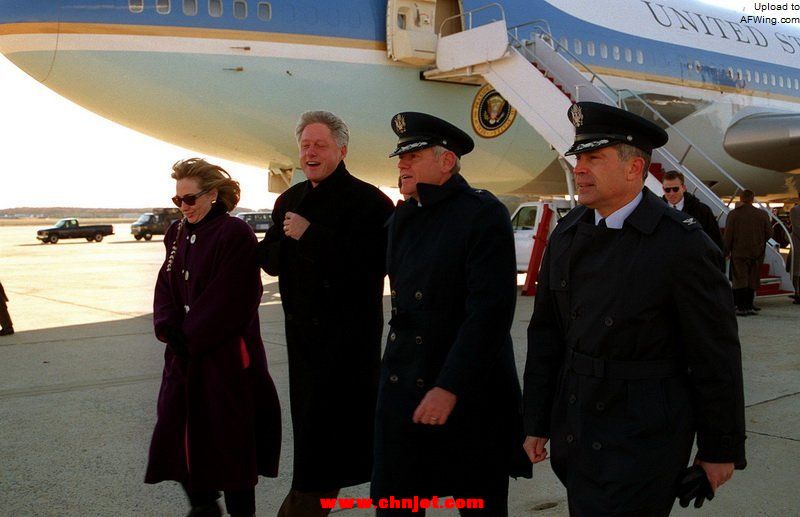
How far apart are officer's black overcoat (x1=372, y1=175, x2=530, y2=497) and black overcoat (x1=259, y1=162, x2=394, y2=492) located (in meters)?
0.44

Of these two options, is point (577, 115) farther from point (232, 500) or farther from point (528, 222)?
point (528, 222)

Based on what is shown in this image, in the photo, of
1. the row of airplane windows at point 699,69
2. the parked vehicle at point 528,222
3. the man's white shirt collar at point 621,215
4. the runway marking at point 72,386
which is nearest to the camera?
the man's white shirt collar at point 621,215

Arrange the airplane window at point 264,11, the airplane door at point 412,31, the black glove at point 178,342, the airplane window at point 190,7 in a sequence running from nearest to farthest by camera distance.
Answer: the black glove at point 178,342 → the airplane window at point 190,7 → the airplane window at point 264,11 → the airplane door at point 412,31

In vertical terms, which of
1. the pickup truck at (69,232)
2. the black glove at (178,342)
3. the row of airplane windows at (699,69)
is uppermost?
the row of airplane windows at (699,69)

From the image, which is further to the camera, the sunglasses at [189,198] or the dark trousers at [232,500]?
the sunglasses at [189,198]

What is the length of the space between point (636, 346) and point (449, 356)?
62cm

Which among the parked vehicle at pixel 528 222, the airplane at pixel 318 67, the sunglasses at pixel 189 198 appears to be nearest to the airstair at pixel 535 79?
the airplane at pixel 318 67

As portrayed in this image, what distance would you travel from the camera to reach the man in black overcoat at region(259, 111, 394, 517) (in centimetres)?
321

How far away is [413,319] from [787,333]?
7.16 meters

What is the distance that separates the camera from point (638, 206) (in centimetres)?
234

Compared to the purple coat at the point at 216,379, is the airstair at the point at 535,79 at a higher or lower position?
higher

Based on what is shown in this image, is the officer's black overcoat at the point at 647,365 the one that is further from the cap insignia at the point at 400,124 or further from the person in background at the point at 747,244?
the person in background at the point at 747,244

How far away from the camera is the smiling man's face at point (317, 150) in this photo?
3.28 metres

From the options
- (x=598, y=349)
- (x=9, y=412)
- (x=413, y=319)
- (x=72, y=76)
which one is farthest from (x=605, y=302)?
(x=72, y=76)
